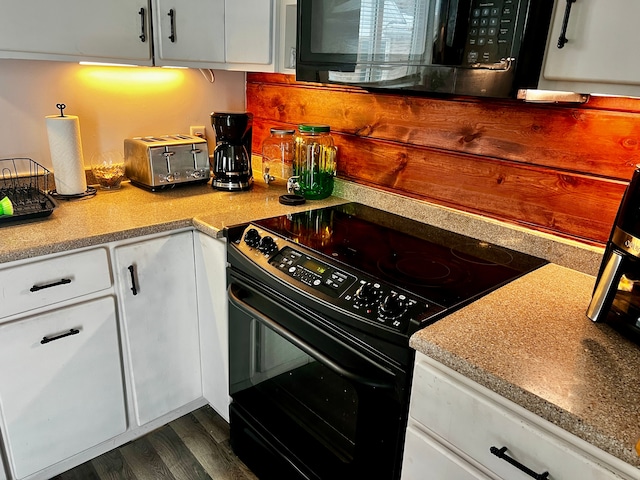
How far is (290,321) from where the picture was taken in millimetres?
1342

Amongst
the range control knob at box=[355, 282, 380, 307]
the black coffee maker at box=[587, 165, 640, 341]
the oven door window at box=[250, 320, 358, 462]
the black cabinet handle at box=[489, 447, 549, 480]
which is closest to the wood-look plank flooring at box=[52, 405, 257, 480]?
the oven door window at box=[250, 320, 358, 462]

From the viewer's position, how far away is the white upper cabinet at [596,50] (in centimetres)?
91

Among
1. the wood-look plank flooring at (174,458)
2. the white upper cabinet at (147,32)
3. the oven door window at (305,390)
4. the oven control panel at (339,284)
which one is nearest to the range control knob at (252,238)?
the oven control panel at (339,284)

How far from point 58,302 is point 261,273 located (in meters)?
0.63

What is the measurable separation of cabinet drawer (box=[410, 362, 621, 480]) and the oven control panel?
0.43ft

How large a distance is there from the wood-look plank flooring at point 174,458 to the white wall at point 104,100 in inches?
44.5

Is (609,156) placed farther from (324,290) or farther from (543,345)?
(324,290)

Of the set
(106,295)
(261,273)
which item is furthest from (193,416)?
(261,273)

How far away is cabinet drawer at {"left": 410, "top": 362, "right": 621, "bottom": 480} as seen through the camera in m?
0.83

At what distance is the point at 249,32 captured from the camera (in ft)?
6.00

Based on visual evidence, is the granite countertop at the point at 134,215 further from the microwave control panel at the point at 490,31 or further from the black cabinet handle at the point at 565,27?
the black cabinet handle at the point at 565,27

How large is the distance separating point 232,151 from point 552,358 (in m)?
1.41

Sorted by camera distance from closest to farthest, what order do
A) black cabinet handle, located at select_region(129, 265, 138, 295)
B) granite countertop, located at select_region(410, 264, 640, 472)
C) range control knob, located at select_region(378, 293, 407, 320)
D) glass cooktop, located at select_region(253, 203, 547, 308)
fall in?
granite countertop, located at select_region(410, 264, 640, 472), range control knob, located at select_region(378, 293, 407, 320), glass cooktop, located at select_region(253, 203, 547, 308), black cabinet handle, located at select_region(129, 265, 138, 295)

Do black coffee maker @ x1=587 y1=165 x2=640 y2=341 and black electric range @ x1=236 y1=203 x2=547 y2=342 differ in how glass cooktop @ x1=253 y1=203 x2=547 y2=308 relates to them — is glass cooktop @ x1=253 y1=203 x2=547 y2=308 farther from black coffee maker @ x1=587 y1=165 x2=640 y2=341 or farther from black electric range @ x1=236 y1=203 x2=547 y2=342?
black coffee maker @ x1=587 y1=165 x2=640 y2=341
